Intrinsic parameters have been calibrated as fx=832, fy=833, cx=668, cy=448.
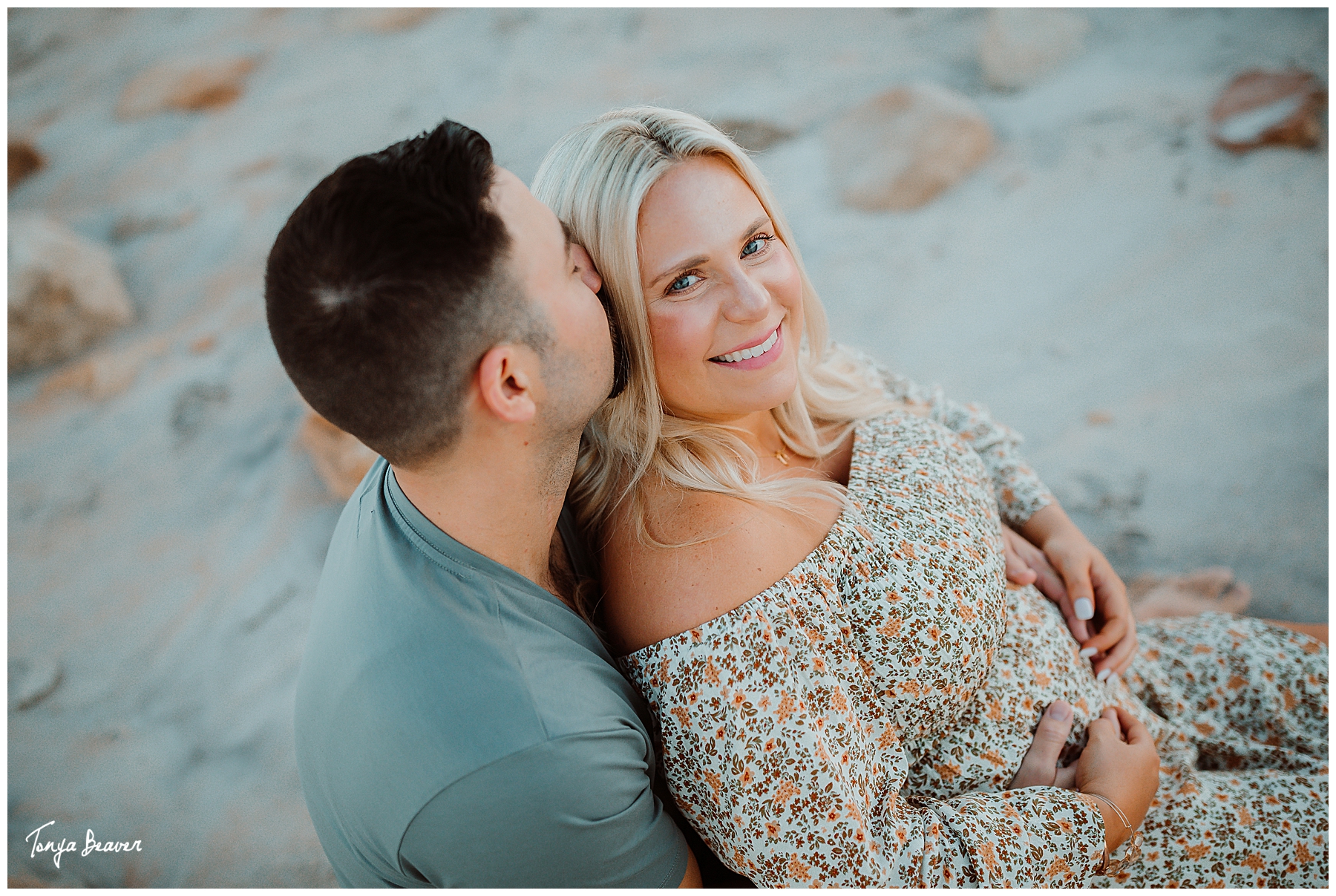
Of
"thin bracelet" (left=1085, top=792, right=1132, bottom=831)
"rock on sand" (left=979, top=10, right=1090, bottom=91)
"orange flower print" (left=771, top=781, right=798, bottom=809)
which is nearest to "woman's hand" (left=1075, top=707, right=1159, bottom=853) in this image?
"thin bracelet" (left=1085, top=792, right=1132, bottom=831)

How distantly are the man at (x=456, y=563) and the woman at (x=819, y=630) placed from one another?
15cm

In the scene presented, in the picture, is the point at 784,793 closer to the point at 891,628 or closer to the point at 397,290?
the point at 891,628

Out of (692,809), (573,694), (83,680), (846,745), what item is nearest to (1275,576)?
(846,745)

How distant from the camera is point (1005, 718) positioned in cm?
168

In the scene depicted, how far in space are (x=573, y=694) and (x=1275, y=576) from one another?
2.68 m

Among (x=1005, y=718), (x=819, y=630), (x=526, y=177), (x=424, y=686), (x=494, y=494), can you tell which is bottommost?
(x=526, y=177)

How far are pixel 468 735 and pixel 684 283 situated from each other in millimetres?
890

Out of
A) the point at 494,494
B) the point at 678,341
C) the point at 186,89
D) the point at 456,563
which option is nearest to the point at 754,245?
the point at 678,341

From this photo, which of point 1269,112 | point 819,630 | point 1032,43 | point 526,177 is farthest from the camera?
point 526,177

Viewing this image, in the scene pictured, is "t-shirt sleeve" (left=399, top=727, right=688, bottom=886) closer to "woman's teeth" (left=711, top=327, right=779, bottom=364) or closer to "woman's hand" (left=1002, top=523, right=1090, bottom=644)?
"woman's teeth" (left=711, top=327, right=779, bottom=364)

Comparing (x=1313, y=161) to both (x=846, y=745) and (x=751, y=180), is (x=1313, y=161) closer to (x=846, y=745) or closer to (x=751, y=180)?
(x=751, y=180)

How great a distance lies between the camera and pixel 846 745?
4.55 feet

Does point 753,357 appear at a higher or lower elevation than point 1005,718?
higher
